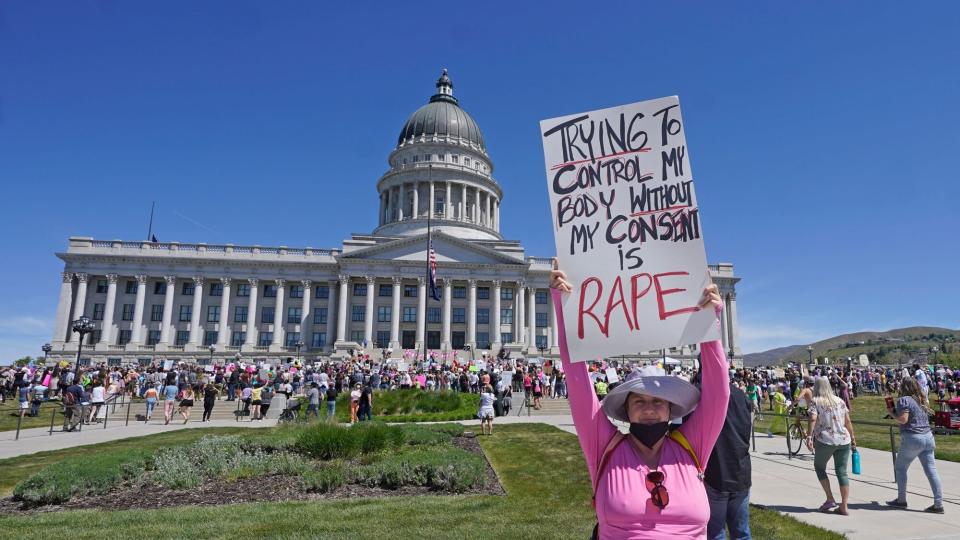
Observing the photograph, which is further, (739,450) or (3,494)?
(3,494)

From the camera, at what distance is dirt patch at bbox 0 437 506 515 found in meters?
8.91

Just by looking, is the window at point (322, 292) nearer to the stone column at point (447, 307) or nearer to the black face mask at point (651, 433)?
the stone column at point (447, 307)

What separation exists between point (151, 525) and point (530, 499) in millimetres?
5705

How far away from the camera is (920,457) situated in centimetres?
792

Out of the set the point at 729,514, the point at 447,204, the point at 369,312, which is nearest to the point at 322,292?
the point at 369,312

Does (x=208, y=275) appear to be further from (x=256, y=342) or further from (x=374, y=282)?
(x=374, y=282)

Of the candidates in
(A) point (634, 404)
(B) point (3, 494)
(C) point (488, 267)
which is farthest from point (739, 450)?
(C) point (488, 267)

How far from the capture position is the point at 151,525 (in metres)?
7.48

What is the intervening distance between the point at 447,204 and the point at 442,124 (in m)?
16.3

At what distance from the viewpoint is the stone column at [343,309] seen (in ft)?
213

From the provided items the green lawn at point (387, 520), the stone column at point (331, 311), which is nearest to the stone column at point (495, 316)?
the stone column at point (331, 311)

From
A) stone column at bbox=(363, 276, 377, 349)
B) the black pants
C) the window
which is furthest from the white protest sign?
the window

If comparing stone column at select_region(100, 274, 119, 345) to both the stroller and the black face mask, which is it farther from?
the black face mask

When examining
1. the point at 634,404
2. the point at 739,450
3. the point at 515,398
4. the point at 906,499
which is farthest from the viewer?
the point at 515,398
